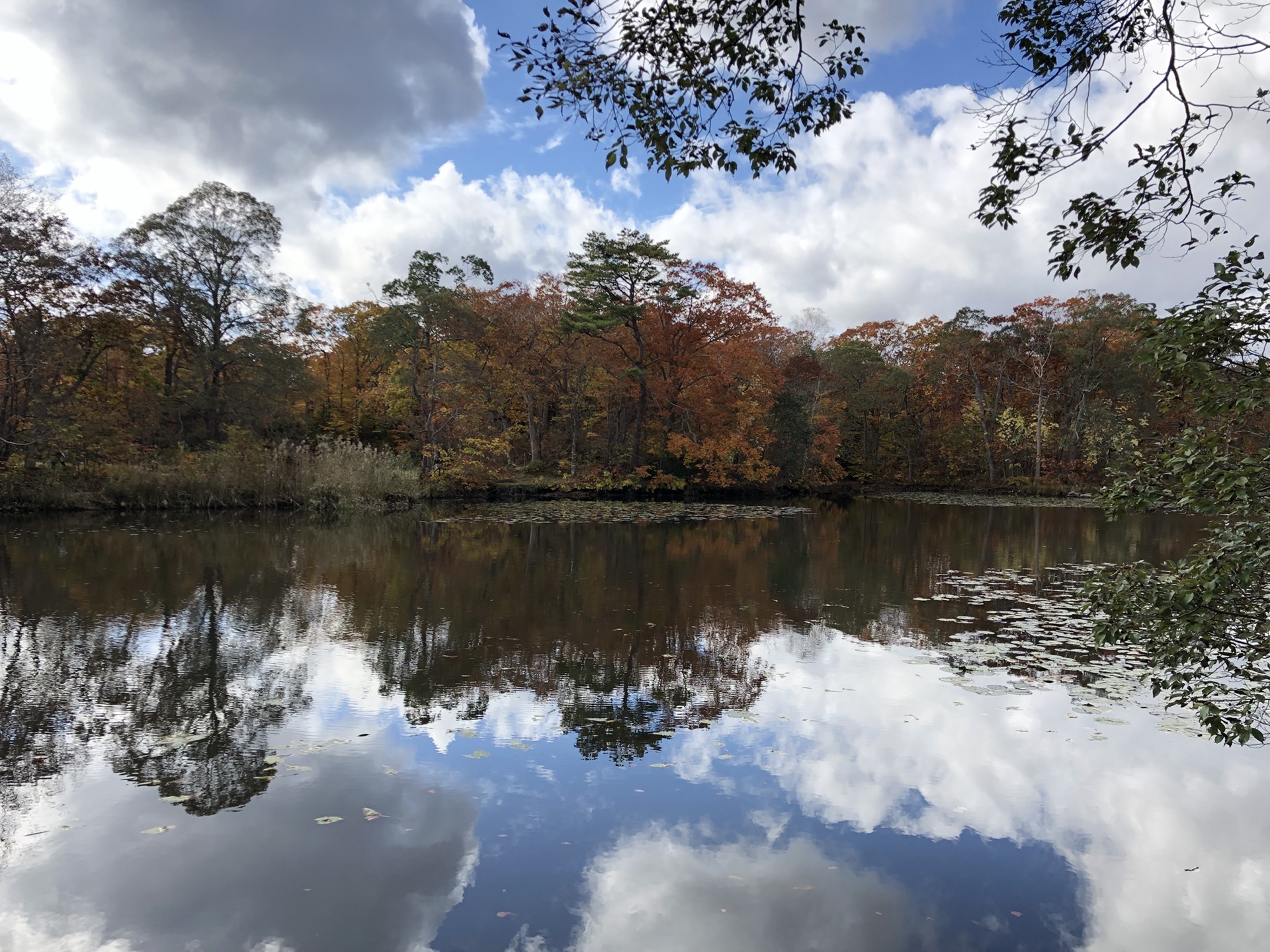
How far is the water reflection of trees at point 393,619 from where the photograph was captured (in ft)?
15.3

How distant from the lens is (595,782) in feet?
13.2

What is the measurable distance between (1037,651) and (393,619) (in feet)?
20.5

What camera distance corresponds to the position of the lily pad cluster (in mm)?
5555

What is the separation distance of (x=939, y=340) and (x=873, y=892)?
120ft

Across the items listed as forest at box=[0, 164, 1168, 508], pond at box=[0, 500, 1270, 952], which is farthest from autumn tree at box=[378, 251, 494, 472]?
pond at box=[0, 500, 1270, 952]

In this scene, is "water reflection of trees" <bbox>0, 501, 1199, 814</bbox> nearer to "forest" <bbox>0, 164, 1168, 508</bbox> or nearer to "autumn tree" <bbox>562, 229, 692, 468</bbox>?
"forest" <bbox>0, 164, 1168, 508</bbox>

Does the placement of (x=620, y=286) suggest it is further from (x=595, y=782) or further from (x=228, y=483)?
(x=595, y=782)

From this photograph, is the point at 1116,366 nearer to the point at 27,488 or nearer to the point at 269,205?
the point at 269,205

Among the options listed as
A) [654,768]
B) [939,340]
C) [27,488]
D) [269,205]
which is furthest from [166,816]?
[939,340]

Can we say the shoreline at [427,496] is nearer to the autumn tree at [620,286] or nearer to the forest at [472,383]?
the forest at [472,383]

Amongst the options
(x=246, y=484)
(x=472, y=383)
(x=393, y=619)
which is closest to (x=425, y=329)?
(x=472, y=383)

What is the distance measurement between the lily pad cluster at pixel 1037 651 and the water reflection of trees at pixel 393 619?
707 mm

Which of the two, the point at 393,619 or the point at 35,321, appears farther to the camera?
the point at 35,321

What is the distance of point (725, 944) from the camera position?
2758 mm
